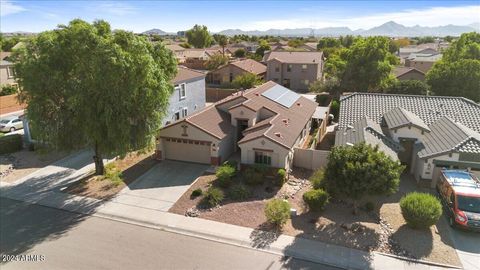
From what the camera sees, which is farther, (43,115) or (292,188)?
(292,188)

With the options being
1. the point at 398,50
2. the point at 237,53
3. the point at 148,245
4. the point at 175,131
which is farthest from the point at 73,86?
the point at 398,50

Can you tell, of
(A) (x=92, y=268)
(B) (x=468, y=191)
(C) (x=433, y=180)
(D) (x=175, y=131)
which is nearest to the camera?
(A) (x=92, y=268)

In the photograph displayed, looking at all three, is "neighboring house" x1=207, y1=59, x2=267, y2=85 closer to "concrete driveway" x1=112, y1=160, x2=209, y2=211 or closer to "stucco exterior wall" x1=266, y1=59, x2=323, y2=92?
"stucco exterior wall" x1=266, y1=59, x2=323, y2=92

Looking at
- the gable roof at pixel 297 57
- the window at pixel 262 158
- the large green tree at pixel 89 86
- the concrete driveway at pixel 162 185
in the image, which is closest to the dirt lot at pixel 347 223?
the concrete driveway at pixel 162 185

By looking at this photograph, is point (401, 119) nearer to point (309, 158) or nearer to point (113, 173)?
point (309, 158)

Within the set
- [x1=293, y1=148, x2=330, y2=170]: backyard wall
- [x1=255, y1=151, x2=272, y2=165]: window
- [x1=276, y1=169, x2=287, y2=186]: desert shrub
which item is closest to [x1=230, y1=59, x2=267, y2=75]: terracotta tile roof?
[x1=293, y1=148, x2=330, y2=170]: backyard wall

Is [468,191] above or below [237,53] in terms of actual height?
below

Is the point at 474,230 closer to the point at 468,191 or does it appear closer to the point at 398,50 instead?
the point at 468,191
